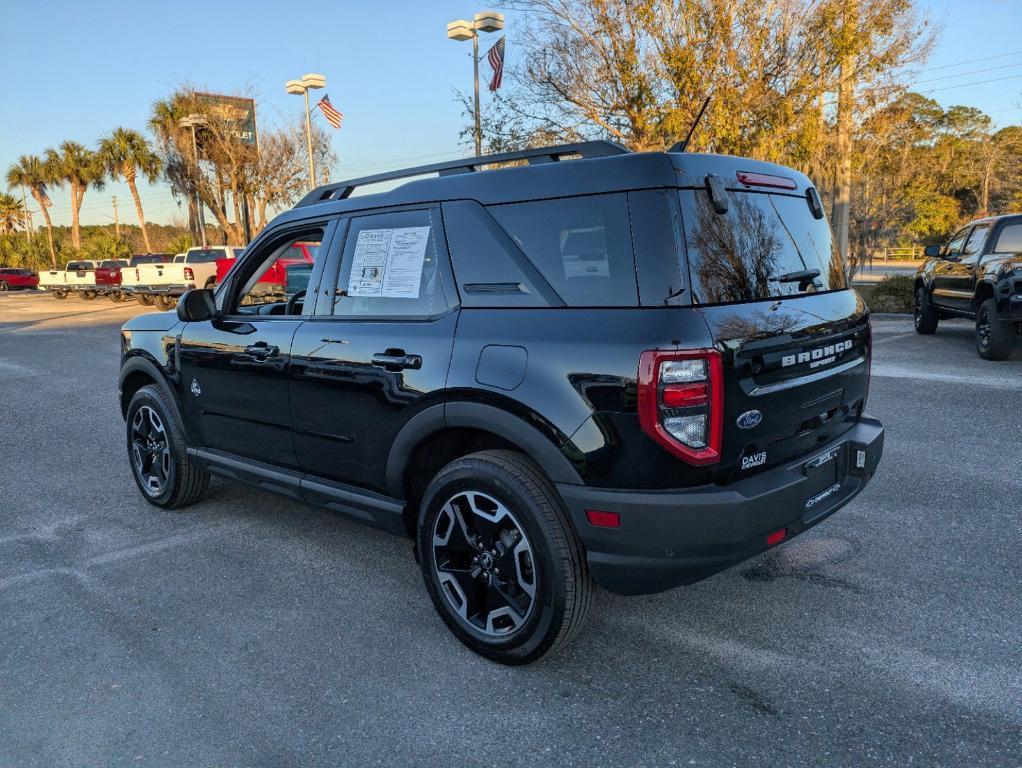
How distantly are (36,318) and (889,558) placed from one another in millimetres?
24100

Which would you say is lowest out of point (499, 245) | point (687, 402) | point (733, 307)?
point (687, 402)

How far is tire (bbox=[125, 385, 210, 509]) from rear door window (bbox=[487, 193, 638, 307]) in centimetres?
274

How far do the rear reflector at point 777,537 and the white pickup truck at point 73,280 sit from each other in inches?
1243

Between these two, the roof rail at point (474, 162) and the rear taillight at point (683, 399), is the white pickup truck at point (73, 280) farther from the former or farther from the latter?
the rear taillight at point (683, 399)

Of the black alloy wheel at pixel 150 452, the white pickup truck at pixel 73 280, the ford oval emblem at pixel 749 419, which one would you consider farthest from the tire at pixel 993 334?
the white pickup truck at pixel 73 280

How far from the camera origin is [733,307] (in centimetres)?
266

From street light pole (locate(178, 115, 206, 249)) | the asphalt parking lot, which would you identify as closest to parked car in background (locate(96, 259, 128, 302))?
street light pole (locate(178, 115, 206, 249))

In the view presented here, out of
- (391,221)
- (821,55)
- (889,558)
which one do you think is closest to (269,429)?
(391,221)

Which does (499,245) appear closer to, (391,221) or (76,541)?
(391,221)

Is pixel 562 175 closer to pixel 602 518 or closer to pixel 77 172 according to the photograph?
pixel 602 518

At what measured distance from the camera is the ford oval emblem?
2604 millimetres

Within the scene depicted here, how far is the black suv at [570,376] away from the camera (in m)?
2.56

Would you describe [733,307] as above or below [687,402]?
above

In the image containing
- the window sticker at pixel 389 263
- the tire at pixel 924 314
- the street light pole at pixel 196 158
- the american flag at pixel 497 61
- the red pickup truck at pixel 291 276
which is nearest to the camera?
the window sticker at pixel 389 263
